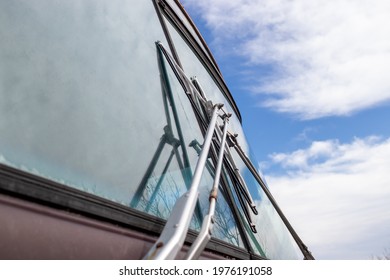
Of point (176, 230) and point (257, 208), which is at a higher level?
point (257, 208)

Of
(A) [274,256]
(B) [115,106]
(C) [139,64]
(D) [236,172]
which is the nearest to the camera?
(B) [115,106]

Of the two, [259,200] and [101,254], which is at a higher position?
[259,200]

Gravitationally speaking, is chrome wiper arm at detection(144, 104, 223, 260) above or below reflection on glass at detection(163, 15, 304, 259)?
below

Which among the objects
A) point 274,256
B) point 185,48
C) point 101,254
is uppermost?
point 185,48

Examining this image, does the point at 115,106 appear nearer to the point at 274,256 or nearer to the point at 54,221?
the point at 54,221

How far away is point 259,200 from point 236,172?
Result: 640 millimetres

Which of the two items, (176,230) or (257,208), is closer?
(176,230)

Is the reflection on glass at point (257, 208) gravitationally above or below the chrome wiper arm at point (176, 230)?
above

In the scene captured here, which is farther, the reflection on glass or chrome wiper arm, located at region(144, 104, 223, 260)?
the reflection on glass

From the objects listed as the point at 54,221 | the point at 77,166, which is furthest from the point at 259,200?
the point at 54,221

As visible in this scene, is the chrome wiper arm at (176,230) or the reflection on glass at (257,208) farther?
the reflection on glass at (257,208)
